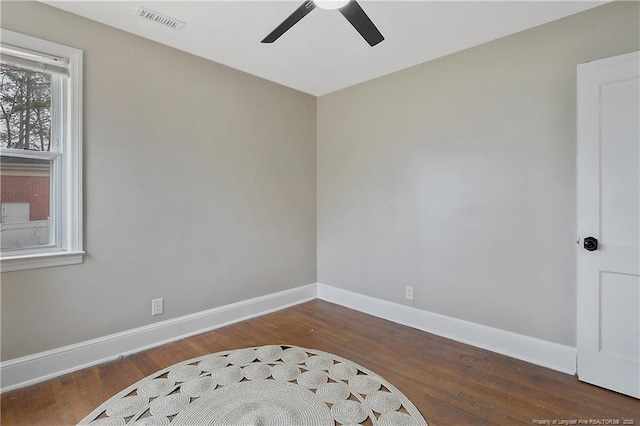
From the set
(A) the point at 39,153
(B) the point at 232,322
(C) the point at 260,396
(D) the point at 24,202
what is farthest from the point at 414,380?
(A) the point at 39,153

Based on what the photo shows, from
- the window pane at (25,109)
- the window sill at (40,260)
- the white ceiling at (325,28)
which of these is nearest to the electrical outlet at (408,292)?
the white ceiling at (325,28)

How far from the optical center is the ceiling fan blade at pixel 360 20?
1703 mm

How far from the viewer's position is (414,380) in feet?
7.27

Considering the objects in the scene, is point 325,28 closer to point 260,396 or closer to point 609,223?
point 609,223

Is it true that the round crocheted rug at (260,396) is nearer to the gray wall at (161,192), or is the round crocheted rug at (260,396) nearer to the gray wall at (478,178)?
the gray wall at (161,192)

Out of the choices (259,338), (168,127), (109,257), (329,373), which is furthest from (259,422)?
(168,127)

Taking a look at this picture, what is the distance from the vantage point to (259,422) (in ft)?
5.78

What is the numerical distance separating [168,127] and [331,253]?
2.31 m

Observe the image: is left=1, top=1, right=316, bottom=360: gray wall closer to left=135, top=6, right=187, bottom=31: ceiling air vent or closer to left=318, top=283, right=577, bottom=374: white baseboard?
left=135, top=6, right=187, bottom=31: ceiling air vent

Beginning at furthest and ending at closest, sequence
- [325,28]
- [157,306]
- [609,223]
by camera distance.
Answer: [157,306], [325,28], [609,223]

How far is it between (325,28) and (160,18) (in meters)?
1.26

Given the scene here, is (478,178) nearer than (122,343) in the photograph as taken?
No

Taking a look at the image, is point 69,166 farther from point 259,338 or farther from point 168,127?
point 259,338

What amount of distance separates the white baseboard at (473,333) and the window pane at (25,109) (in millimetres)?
3189
